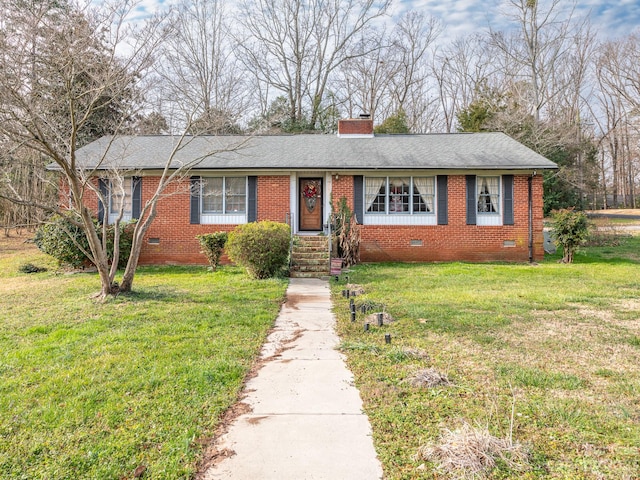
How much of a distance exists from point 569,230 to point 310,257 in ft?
25.5

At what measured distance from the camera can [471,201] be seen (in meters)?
12.8

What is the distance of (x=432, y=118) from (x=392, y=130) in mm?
9316

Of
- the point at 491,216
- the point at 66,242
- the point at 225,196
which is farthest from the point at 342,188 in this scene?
the point at 66,242

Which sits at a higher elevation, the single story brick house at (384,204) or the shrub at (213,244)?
the single story brick house at (384,204)

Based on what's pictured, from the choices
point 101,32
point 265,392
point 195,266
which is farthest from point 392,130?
point 265,392

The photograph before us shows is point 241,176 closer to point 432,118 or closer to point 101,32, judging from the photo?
point 101,32

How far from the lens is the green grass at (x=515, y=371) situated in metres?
2.66

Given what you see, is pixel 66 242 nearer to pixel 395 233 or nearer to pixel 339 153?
pixel 339 153

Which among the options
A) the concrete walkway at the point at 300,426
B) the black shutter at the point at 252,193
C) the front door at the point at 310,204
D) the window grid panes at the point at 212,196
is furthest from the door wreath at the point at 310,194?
the concrete walkway at the point at 300,426

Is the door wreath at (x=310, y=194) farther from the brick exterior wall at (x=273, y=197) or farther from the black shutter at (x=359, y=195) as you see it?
the black shutter at (x=359, y=195)

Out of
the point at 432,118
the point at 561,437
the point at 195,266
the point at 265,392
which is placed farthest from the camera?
the point at 432,118

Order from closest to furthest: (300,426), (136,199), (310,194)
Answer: (300,426), (136,199), (310,194)

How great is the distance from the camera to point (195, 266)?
12438mm

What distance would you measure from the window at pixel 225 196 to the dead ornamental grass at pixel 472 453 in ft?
36.2
